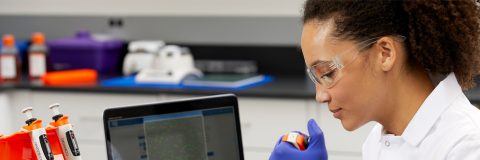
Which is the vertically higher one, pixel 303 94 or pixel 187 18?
pixel 187 18

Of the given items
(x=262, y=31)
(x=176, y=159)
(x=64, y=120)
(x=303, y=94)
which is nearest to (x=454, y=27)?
(x=176, y=159)

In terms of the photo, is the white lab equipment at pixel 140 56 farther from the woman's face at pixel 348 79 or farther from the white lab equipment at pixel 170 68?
the woman's face at pixel 348 79

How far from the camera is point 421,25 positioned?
3.85 ft

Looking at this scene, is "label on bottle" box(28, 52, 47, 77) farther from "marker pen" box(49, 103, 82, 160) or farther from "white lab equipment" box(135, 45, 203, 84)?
"marker pen" box(49, 103, 82, 160)

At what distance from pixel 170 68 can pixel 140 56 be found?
19 cm

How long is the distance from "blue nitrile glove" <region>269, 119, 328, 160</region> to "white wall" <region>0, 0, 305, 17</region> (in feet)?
5.71

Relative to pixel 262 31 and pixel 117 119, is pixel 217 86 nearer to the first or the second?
pixel 262 31

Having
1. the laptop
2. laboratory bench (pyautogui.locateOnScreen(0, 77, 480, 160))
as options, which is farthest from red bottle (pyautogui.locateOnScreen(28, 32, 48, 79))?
the laptop

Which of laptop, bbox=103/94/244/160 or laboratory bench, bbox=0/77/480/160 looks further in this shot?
laboratory bench, bbox=0/77/480/160

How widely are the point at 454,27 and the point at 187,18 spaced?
210 centimetres

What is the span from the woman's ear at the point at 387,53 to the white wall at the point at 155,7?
183 centimetres

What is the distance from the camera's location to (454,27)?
1184 mm

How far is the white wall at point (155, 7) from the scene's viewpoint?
3.09 meters

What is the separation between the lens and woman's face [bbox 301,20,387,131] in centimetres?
122
